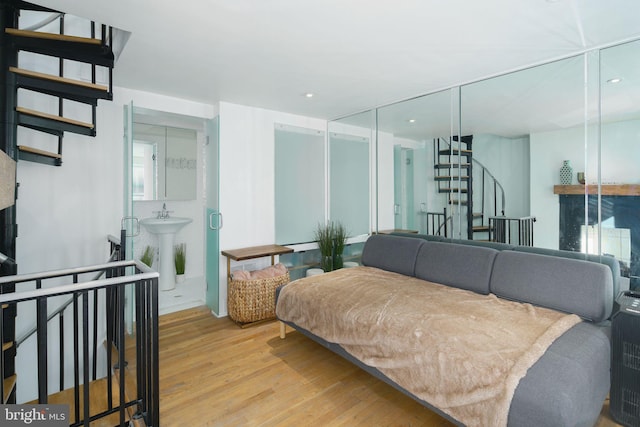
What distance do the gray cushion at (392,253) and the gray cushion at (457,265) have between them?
9 cm

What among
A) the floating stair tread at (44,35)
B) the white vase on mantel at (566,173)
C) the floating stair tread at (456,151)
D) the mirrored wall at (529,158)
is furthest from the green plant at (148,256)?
the white vase on mantel at (566,173)

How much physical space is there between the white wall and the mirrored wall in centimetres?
143

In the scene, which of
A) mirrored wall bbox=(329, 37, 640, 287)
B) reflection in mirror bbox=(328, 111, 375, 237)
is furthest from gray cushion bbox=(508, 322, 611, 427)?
reflection in mirror bbox=(328, 111, 375, 237)

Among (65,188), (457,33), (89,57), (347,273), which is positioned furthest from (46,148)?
(457,33)

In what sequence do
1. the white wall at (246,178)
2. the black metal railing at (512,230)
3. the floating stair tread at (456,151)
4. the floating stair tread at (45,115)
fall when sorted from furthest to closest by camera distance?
the white wall at (246,178) → the floating stair tread at (456,151) → the black metal railing at (512,230) → the floating stair tread at (45,115)

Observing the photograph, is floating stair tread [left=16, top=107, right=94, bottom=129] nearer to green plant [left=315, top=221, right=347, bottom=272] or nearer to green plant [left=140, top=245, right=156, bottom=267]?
green plant [left=140, top=245, right=156, bottom=267]

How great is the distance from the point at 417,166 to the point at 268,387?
2.81m

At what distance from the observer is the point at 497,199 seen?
3062 mm

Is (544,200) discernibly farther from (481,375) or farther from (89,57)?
(89,57)

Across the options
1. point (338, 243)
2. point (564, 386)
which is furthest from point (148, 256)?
point (564, 386)

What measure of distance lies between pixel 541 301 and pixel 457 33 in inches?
77.8

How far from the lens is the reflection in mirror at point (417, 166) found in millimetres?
3396

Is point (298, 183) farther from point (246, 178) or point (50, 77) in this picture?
point (50, 77)

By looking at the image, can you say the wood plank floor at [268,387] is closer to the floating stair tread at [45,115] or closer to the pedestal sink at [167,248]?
the pedestal sink at [167,248]
